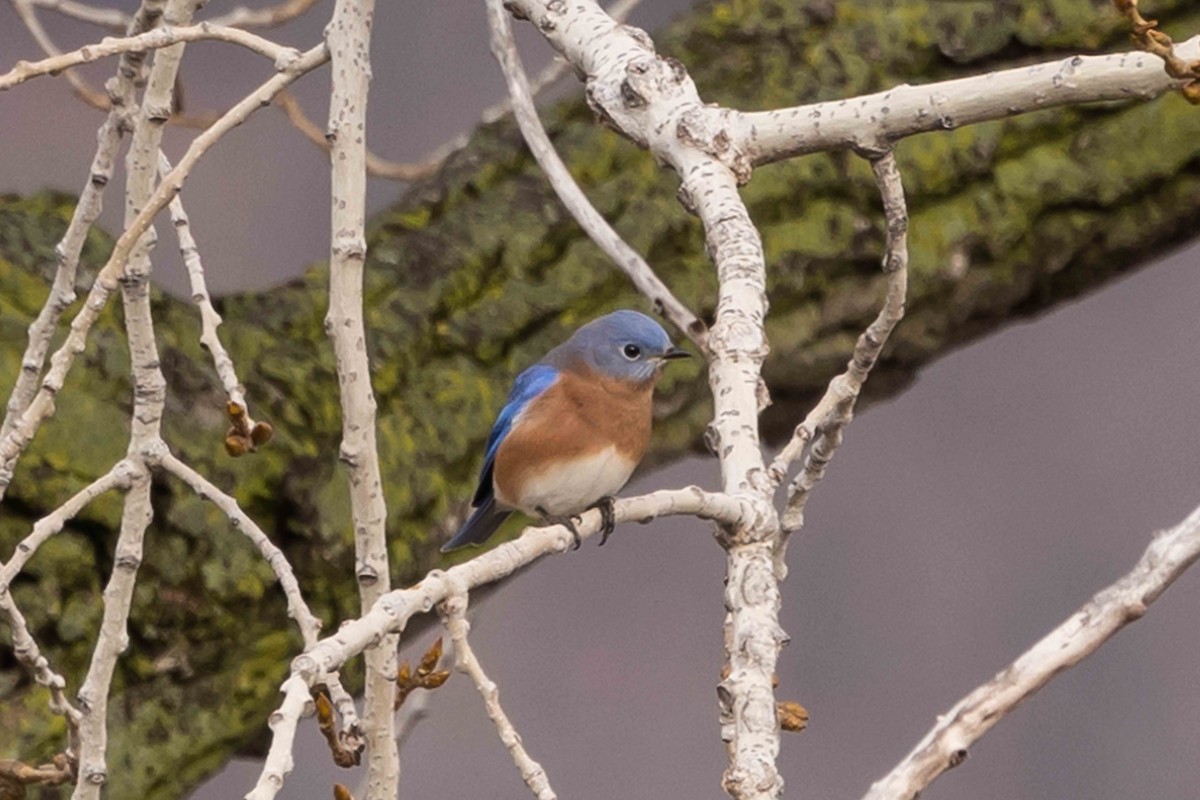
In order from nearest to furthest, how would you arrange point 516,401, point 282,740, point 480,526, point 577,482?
point 282,740
point 577,482
point 516,401
point 480,526

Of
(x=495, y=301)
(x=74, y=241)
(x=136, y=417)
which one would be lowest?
(x=136, y=417)

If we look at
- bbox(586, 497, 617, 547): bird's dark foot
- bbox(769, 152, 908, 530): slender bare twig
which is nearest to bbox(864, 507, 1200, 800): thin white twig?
bbox(769, 152, 908, 530): slender bare twig

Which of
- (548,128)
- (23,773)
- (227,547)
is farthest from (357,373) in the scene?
(548,128)

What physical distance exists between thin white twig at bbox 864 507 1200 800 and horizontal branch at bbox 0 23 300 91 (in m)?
0.92

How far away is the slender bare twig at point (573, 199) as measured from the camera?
1.70m

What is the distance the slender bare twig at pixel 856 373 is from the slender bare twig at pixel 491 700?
0.41 m

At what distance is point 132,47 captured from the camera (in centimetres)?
142

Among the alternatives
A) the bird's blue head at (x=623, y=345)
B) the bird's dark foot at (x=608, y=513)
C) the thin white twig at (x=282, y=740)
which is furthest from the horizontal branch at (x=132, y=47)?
the bird's blue head at (x=623, y=345)

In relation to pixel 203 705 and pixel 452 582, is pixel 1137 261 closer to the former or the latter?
pixel 203 705

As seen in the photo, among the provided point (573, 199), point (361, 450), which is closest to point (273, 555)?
point (361, 450)

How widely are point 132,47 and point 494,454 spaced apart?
1.09m

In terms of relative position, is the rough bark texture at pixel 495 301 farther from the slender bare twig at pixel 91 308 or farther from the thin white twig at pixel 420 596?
the thin white twig at pixel 420 596

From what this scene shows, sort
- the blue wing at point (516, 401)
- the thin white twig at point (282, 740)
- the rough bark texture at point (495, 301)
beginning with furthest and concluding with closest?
the blue wing at point (516, 401) < the rough bark texture at point (495, 301) < the thin white twig at point (282, 740)

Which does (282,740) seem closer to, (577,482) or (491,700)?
(491,700)
